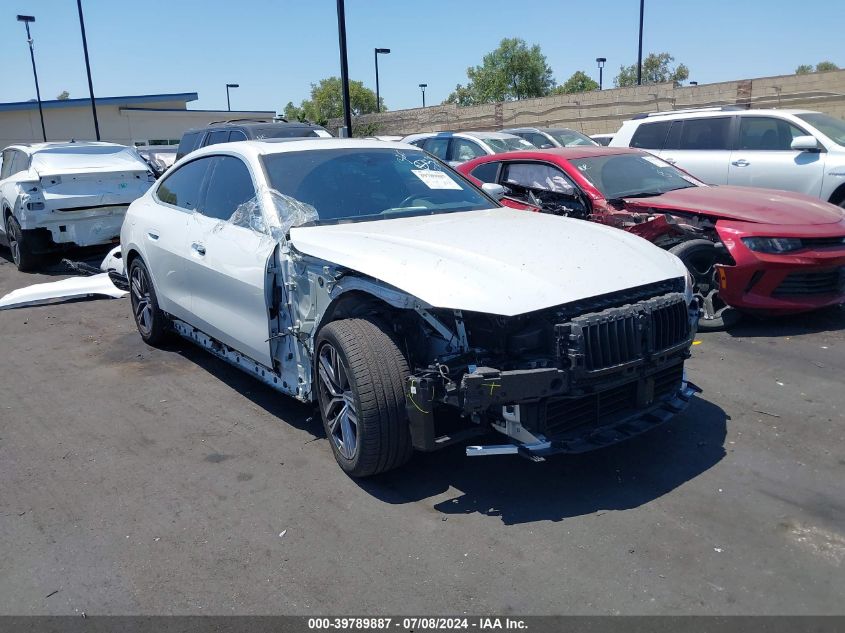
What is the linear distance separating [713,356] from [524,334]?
2.91 m

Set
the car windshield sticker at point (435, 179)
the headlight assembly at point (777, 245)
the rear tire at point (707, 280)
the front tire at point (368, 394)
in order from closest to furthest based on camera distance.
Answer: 1. the front tire at point (368, 394)
2. the car windshield sticker at point (435, 179)
3. the headlight assembly at point (777, 245)
4. the rear tire at point (707, 280)

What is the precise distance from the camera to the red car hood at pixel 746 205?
20.2ft

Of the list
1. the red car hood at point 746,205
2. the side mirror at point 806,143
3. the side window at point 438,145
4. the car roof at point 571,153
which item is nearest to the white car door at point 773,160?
the side mirror at point 806,143

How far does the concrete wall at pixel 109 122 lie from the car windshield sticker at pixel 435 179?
3587 cm

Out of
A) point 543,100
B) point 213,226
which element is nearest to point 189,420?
point 213,226

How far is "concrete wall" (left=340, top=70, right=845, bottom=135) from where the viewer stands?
19281 mm

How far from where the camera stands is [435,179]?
512cm

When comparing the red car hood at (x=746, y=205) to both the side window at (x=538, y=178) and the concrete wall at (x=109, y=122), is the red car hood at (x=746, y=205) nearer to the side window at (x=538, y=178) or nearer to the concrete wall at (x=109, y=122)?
the side window at (x=538, y=178)

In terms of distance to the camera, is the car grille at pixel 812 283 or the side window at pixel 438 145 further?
the side window at pixel 438 145

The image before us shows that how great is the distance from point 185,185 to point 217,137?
6.94 m

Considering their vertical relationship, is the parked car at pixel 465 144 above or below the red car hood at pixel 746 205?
above

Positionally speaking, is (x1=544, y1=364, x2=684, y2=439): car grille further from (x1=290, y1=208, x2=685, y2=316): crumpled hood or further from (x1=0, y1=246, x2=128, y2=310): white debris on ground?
(x1=0, y1=246, x2=128, y2=310): white debris on ground

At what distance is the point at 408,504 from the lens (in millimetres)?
3658

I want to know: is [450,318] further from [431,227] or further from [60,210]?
[60,210]
